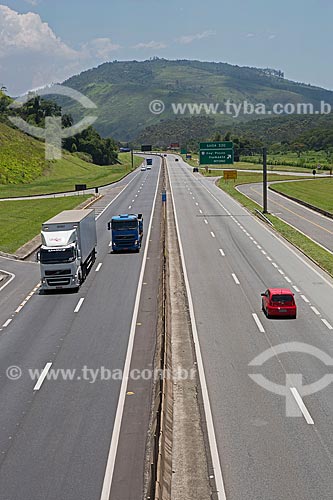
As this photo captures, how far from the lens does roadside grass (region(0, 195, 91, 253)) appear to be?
60781 mm

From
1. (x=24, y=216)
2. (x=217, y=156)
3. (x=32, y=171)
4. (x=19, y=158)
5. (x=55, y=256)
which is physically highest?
(x=217, y=156)

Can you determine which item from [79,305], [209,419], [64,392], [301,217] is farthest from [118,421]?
[301,217]

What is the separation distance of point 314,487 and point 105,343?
1450cm

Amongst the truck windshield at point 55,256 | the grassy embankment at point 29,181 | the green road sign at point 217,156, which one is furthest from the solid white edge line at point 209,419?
the green road sign at point 217,156

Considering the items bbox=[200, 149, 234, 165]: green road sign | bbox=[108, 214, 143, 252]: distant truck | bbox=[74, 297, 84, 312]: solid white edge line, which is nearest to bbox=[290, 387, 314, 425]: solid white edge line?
bbox=[74, 297, 84, 312]: solid white edge line

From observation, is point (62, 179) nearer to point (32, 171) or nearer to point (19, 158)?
point (32, 171)

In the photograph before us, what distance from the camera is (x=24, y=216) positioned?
78.1 metres

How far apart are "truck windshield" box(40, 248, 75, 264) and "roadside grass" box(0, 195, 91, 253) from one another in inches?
638

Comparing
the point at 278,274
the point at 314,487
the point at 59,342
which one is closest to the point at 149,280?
the point at 278,274

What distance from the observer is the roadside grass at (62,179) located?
112 meters

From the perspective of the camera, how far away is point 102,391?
76.7 feet

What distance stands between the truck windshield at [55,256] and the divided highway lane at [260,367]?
782cm

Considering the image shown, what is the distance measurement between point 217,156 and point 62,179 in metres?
56.8

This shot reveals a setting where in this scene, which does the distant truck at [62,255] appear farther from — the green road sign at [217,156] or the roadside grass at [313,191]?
the roadside grass at [313,191]
